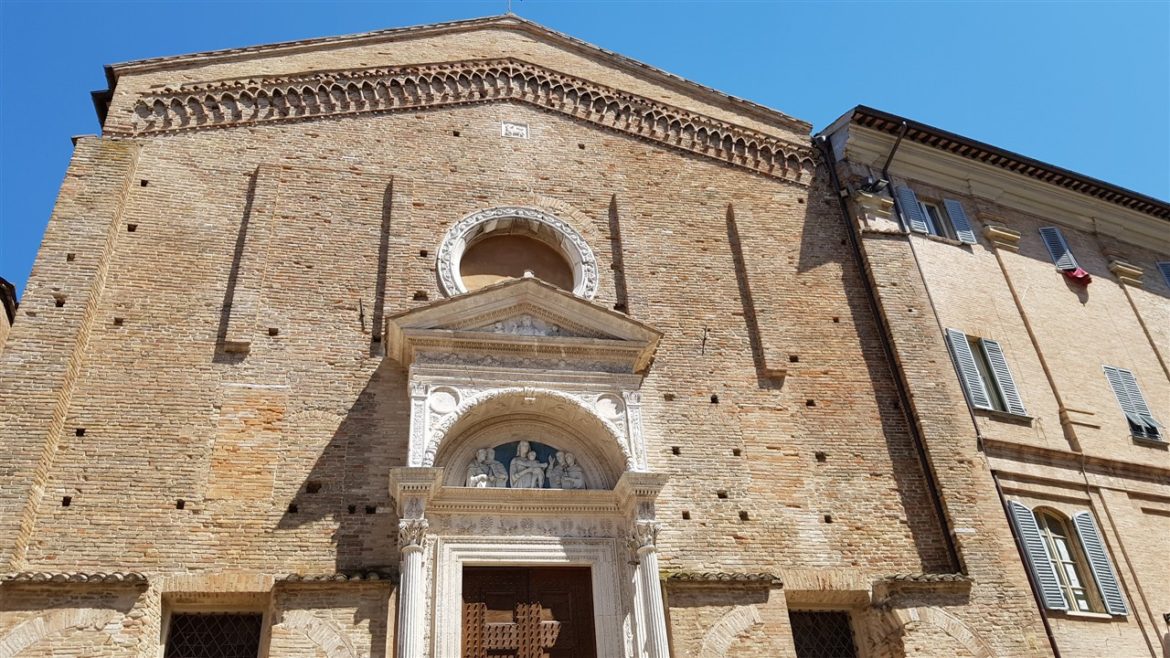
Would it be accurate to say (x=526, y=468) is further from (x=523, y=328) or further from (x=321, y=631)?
(x=321, y=631)

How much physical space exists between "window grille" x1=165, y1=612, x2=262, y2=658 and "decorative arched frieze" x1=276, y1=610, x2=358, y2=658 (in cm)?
57

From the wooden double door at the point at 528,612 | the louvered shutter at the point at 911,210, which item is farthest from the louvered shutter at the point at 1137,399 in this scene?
the wooden double door at the point at 528,612

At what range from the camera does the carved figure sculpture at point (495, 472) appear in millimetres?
9828

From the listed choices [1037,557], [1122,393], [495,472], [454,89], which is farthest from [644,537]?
[1122,393]

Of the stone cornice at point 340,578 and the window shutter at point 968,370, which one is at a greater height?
the window shutter at point 968,370

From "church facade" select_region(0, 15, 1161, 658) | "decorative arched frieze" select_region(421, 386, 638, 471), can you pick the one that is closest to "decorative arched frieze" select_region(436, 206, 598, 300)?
"church facade" select_region(0, 15, 1161, 658)

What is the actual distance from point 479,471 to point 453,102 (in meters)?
5.92

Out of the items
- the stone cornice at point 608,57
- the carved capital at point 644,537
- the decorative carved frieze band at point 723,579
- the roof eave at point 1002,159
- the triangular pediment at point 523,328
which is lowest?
the decorative carved frieze band at point 723,579

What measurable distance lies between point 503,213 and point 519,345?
2.51 meters

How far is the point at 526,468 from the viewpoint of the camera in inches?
391

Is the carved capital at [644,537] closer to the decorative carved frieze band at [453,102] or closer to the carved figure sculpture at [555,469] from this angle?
the carved figure sculpture at [555,469]

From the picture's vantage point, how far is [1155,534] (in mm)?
12047

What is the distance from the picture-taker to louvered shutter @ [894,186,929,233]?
13.7m

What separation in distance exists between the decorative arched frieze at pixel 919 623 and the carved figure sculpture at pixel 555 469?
149 inches
